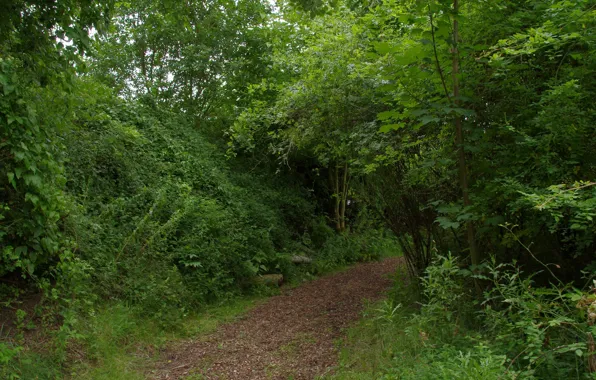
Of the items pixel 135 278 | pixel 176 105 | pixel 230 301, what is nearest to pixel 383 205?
pixel 230 301

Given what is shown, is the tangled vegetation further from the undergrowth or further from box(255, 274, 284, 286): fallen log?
box(255, 274, 284, 286): fallen log

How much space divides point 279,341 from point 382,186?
2.95 meters

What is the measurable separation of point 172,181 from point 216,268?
91.2 inches

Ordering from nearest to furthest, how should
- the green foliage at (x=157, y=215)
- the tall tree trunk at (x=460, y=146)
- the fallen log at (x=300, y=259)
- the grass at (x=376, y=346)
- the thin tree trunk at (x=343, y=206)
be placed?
the tall tree trunk at (x=460, y=146) → the grass at (x=376, y=346) → the green foliage at (x=157, y=215) → the fallen log at (x=300, y=259) → the thin tree trunk at (x=343, y=206)

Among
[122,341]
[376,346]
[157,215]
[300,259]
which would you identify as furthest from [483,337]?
[300,259]

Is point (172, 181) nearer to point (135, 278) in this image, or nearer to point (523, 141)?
point (135, 278)

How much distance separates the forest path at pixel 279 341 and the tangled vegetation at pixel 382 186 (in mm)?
602

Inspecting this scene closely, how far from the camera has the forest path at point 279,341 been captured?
5.26 meters

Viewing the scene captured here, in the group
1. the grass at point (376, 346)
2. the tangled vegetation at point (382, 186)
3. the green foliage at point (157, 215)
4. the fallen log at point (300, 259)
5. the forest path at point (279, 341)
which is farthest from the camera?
the fallen log at point (300, 259)

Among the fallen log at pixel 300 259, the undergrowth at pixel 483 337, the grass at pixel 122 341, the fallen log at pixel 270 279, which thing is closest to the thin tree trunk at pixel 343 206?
the fallen log at pixel 300 259

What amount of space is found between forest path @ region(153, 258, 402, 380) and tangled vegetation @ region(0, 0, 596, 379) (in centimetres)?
60

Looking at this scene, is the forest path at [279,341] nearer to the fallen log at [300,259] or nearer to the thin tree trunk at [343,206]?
the fallen log at [300,259]

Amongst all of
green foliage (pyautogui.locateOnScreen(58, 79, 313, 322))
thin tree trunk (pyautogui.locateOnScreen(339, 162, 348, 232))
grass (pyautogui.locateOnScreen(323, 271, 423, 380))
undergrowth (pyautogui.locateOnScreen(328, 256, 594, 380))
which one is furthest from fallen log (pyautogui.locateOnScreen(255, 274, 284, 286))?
thin tree trunk (pyautogui.locateOnScreen(339, 162, 348, 232))

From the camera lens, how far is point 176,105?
14.2m
